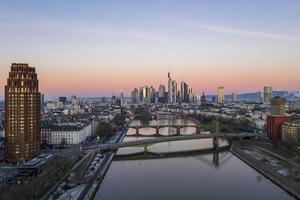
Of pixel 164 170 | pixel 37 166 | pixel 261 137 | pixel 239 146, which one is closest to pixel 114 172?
pixel 164 170

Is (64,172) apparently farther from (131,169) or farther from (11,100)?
(11,100)

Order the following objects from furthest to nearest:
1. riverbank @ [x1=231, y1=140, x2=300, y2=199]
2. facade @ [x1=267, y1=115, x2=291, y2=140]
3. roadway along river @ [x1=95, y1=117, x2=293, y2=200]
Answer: facade @ [x1=267, y1=115, x2=291, y2=140] < riverbank @ [x1=231, y1=140, x2=300, y2=199] < roadway along river @ [x1=95, y1=117, x2=293, y2=200]

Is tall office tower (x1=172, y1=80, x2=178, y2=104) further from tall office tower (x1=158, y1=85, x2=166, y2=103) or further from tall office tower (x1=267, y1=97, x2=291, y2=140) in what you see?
tall office tower (x1=267, y1=97, x2=291, y2=140)

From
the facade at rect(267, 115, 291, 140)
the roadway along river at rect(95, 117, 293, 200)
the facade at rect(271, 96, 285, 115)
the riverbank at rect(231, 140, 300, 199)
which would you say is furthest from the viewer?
the facade at rect(271, 96, 285, 115)

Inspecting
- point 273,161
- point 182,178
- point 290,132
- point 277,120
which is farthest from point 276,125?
point 182,178

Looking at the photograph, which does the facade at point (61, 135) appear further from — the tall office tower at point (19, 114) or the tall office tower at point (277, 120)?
the tall office tower at point (277, 120)

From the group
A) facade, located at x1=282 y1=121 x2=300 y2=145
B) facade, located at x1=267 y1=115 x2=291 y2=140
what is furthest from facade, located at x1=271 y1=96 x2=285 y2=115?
facade, located at x1=282 y1=121 x2=300 y2=145

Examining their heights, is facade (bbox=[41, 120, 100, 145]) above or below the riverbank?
above

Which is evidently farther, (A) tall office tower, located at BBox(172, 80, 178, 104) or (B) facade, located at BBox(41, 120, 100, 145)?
(A) tall office tower, located at BBox(172, 80, 178, 104)
